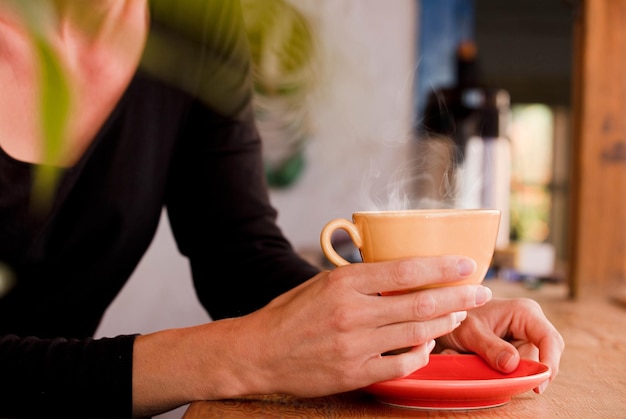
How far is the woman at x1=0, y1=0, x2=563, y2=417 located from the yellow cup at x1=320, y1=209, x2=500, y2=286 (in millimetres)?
19

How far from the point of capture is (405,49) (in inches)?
119

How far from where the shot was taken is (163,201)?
3.42 feet

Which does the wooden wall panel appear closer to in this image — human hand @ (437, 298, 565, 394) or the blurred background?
the blurred background

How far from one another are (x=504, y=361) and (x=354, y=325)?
0.57 feet

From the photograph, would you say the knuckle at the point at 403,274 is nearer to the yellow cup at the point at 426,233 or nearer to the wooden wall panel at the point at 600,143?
the yellow cup at the point at 426,233

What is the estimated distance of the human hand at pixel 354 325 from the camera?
0.51 m

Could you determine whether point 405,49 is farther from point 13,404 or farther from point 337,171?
point 13,404

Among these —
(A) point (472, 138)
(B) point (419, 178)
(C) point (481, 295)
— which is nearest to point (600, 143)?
(A) point (472, 138)

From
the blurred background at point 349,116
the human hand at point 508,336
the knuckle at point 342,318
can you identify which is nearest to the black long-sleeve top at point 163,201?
the human hand at point 508,336

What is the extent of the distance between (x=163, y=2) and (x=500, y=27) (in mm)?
7100

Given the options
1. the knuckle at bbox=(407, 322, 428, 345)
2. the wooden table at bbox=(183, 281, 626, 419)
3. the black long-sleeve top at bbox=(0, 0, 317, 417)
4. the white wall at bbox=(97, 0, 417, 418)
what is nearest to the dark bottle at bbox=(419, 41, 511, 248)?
the white wall at bbox=(97, 0, 417, 418)

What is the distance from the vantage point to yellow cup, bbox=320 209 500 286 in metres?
0.52

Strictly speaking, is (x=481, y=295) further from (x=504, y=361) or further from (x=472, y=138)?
(x=472, y=138)

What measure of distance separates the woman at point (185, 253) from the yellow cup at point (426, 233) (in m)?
0.02
